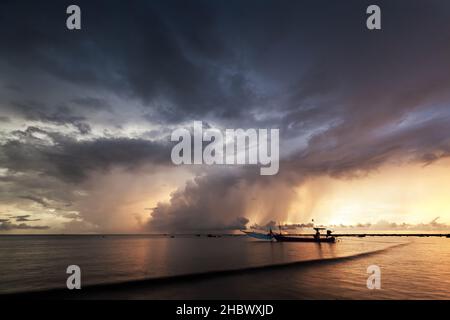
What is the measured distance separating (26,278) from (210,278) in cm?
2479
